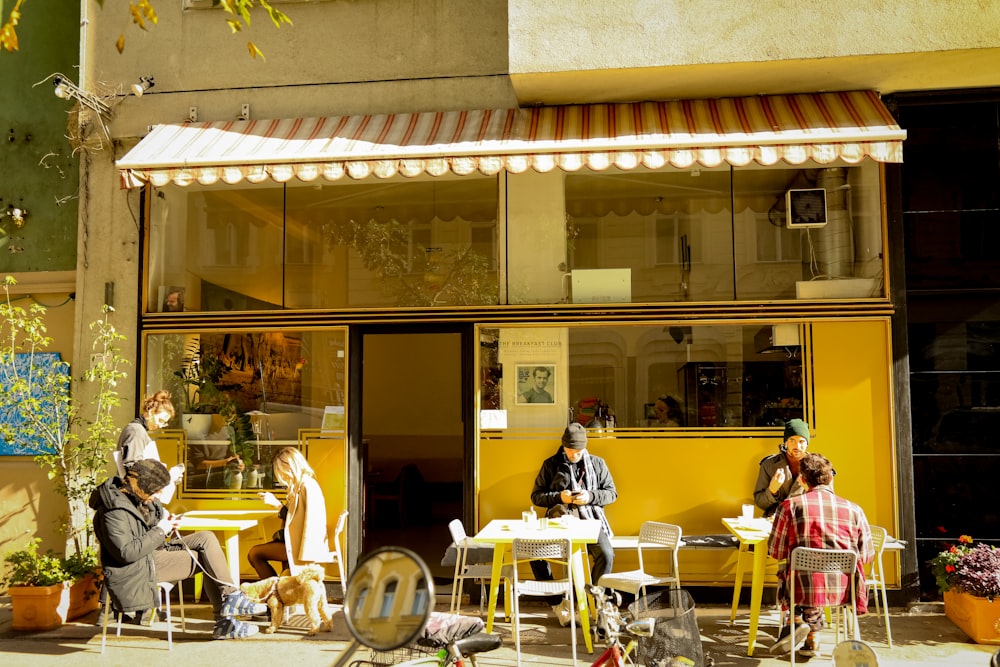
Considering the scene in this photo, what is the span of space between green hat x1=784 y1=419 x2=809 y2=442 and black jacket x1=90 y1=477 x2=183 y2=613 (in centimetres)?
516

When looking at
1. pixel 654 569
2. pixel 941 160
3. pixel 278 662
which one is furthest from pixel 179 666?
pixel 941 160

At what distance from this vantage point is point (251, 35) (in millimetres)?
9039

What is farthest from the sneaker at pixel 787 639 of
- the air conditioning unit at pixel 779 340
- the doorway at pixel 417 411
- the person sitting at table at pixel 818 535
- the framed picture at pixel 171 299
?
the doorway at pixel 417 411

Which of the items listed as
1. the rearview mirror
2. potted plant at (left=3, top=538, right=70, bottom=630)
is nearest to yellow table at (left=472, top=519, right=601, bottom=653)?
potted plant at (left=3, top=538, right=70, bottom=630)

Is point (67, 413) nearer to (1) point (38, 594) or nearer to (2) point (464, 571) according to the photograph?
(1) point (38, 594)

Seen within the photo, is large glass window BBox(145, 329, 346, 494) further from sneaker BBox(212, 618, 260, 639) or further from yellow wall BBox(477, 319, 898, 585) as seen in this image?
yellow wall BBox(477, 319, 898, 585)

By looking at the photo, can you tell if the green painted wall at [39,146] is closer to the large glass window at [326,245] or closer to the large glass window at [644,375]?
the large glass window at [326,245]

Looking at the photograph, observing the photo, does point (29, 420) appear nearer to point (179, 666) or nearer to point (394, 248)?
point (179, 666)

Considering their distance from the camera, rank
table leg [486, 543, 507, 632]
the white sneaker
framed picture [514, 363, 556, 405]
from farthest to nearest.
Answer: framed picture [514, 363, 556, 405] < the white sneaker < table leg [486, 543, 507, 632]

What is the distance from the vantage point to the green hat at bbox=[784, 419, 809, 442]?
7.34 meters

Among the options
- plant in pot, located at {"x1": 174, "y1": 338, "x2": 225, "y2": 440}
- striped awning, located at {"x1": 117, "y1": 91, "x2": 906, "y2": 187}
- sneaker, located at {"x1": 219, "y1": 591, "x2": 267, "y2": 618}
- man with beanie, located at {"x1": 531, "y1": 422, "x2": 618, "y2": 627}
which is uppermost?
striped awning, located at {"x1": 117, "y1": 91, "x2": 906, "y2": 187}

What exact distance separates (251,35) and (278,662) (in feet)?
20.3

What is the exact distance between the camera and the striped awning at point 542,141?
6941mm

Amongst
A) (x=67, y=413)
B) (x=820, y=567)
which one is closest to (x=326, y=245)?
(x=67, y=413)
